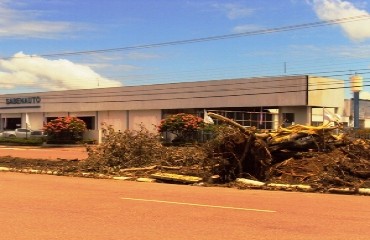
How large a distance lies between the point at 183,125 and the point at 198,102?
6562 mm

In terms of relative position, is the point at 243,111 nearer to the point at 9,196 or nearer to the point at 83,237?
the point at 9,196

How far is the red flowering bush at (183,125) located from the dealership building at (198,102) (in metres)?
4.05

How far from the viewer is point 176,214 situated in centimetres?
967

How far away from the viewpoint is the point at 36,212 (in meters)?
9.84

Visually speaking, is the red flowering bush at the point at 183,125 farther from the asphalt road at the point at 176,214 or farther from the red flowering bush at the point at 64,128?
the asphalt road at the point at 176,214

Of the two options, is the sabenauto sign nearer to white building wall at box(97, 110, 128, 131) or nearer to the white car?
the white car

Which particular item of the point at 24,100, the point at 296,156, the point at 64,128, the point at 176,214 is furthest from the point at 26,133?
the point at 176,214

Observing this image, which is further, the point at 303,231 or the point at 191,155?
the point at 191,155

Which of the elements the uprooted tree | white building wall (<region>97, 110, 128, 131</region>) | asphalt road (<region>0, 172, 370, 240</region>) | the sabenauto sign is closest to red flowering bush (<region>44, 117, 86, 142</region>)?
white building wall (<region>97, 110, 128, 131</region>)

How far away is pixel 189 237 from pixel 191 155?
1288 cm

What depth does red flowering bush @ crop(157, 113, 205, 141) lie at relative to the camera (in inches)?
1759

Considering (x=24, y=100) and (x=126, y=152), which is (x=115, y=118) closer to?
(x=24, y=100)

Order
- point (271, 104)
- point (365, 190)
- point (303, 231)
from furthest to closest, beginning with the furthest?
point (271, 104) → point (365, 190) → point (303, 231)

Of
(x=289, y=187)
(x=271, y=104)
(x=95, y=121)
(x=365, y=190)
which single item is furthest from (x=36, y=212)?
(x=95, y=121)
